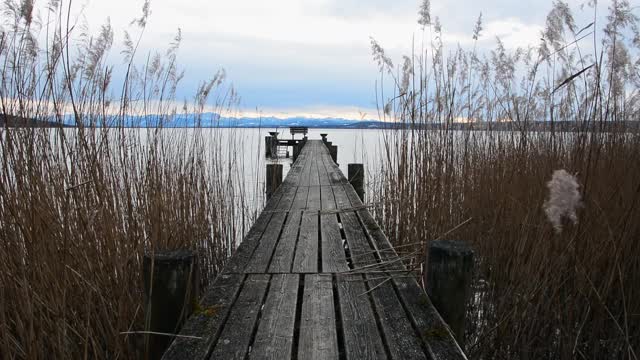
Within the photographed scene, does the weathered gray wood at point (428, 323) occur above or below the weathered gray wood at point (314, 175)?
below

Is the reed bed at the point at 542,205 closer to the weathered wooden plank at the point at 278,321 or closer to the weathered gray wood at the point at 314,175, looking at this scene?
the weathered wooden plank at the point at 278,321

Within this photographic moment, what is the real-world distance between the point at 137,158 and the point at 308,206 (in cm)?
157

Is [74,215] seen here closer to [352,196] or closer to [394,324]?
[394,324]

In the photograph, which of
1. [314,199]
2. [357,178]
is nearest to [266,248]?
[314,199]

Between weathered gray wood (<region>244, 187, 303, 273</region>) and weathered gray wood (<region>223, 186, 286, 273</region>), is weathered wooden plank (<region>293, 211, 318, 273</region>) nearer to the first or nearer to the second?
weathered gray wood (<region>244, 187, 303, 273</region>)

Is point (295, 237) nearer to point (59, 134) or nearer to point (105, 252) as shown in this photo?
point (105, 252)

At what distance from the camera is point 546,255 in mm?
1729

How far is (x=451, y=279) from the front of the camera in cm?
168

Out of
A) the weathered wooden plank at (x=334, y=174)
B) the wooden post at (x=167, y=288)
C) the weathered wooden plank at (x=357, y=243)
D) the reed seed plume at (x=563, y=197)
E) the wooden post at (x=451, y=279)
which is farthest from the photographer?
the weathered wooden plank at (x=334, y=174)

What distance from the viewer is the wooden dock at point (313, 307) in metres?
1.44

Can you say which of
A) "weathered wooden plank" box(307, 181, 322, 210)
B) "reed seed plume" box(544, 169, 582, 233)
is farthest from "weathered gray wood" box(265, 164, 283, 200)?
"reed seed plume" box(544, 169, 582, 233)

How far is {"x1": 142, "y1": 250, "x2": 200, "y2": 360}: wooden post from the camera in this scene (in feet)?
5.12

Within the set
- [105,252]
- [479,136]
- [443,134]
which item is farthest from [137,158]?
[479,136]

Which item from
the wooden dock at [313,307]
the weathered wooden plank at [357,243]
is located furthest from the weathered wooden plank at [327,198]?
the wooden dock at [313,307]
